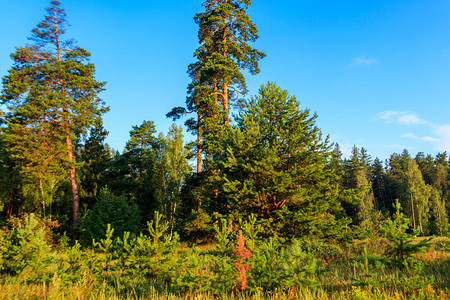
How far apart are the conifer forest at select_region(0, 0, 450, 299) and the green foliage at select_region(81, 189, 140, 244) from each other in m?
0.11

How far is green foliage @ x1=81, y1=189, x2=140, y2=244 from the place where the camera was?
19516mm

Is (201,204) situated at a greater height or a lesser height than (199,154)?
lesser

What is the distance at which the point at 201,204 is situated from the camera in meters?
19.1

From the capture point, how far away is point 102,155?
3138 cm

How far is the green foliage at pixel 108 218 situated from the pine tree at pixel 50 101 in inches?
89.8

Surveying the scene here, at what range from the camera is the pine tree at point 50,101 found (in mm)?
19047

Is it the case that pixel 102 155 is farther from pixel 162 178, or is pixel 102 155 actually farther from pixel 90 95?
pixel 162 178

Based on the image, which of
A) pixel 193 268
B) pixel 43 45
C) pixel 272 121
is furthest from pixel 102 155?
pixel 193 268

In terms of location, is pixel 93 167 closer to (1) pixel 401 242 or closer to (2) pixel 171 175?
(2) pixel 171 175

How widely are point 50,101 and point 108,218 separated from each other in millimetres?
9959

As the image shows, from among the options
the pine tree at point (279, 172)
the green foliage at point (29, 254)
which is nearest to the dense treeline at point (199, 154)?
the pine tree at point (279, 172)

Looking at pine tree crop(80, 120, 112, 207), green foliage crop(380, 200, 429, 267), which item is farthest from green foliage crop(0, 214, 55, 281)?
pine tree crop(80, 120, 112, 207)

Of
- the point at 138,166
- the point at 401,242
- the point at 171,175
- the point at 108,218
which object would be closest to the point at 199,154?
the point at 171,175

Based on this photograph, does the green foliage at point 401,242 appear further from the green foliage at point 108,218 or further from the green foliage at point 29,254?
the green foliage at point 108,218
